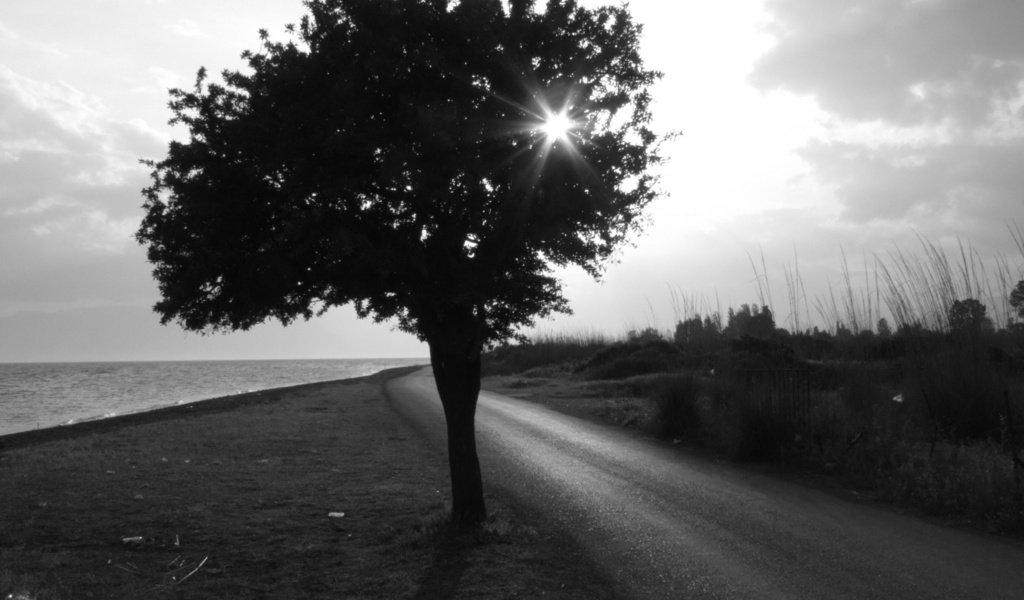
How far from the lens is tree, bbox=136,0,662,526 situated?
7770mm

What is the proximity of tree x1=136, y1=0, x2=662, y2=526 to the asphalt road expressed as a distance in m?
1.90

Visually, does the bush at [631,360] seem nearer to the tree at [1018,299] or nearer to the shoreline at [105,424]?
the shoreline at [105,424]

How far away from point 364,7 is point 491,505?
593cm

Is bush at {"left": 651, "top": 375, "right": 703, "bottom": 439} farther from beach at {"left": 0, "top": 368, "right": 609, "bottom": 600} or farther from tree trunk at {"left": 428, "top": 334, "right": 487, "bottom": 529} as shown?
tree trunk at {"left": 428, "top": 334, "right": 487, "bottom": 529}

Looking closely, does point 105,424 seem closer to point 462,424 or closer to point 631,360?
point 462,424

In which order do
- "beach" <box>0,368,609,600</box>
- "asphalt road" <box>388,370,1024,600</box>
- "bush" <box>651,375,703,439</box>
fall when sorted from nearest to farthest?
"asphalt road" <box>388,370,1024,600</box> → "beach" <box>0,368,609,600</box> → "bush" <box>651,375,703,439</box>

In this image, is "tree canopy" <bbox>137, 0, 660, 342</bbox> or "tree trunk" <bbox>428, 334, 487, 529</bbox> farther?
"tree trunk" <bbox>428, 334, 487, 529</bbox>

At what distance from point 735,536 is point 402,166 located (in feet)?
16.1

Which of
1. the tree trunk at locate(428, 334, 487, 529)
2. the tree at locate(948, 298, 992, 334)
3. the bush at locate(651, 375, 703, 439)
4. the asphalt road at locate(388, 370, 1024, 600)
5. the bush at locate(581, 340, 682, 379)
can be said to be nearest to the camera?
the asphalt road at locate(388, 370, 1024, 600)

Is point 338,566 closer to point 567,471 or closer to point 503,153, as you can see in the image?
point 503,153

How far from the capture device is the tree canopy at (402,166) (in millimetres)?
7762

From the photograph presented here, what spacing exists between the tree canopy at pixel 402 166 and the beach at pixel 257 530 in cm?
230

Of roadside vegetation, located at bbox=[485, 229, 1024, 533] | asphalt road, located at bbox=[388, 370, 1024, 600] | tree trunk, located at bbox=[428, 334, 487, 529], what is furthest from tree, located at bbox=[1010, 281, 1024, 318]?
tree trunk, located at bbox=[428, 334, 487, 529]

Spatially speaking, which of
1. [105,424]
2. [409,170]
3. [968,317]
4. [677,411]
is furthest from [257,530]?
[105,424]
